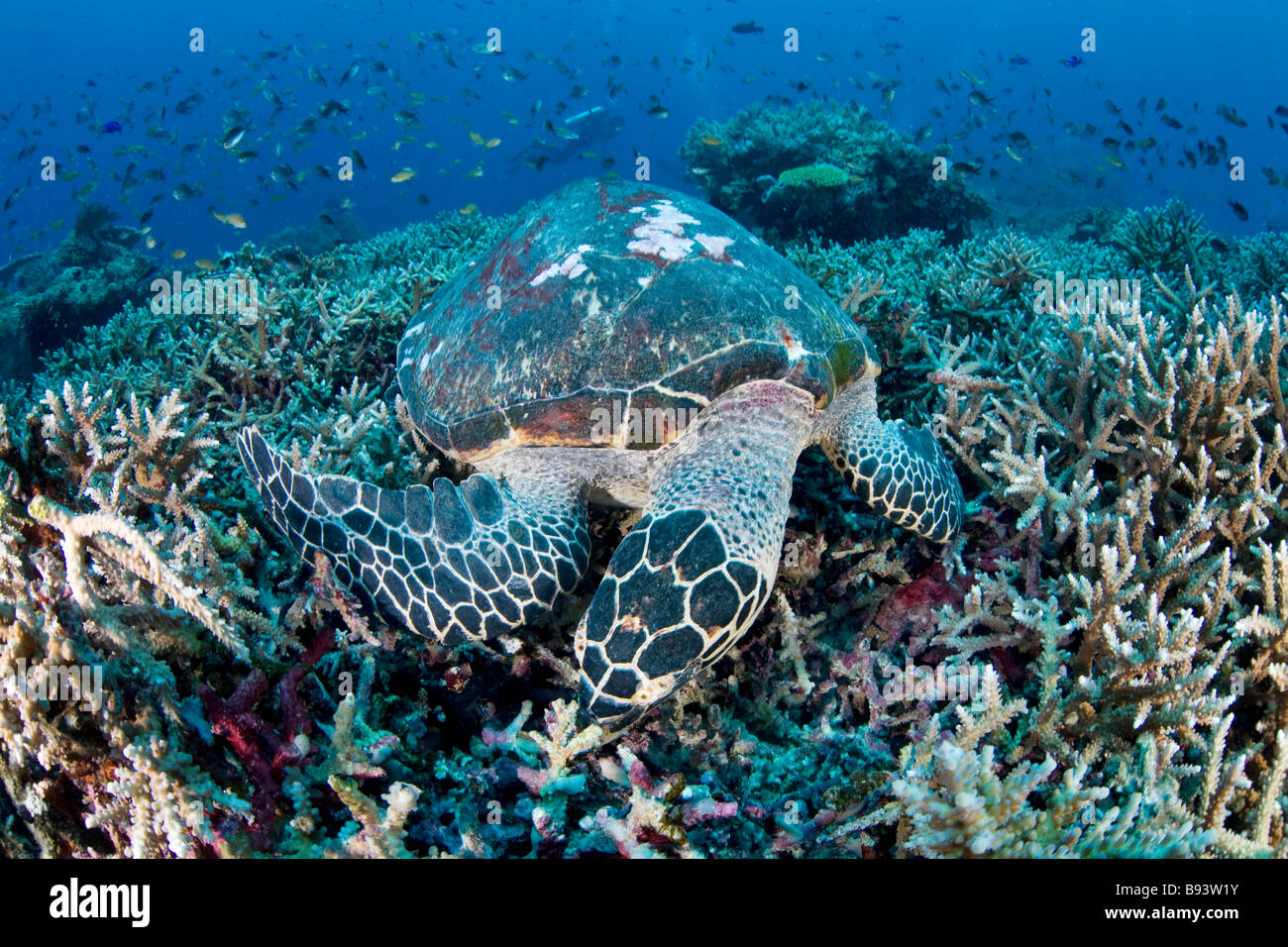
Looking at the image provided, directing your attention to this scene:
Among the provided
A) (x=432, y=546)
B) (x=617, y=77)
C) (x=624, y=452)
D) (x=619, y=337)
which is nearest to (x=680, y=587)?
(x=624, y=452)

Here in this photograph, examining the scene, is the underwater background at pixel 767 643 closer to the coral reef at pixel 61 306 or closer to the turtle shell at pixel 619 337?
the turtle shell at pixel 619 337

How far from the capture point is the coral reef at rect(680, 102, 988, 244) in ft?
33.6

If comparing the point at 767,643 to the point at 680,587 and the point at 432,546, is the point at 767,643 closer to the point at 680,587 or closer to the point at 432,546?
the point at 680,587

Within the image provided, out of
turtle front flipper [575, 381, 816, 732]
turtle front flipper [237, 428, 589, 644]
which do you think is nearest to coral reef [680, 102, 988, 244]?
turtle front flipper [575, 381, 816, 732]

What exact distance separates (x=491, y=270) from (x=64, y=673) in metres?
2.73

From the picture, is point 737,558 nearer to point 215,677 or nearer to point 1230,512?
point 215,677

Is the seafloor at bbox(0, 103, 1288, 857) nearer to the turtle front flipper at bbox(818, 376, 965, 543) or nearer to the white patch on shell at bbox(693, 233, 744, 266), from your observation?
the turtle front flipper at bbox(818, 376, 965, 543)

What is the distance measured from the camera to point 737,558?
217 centimetres

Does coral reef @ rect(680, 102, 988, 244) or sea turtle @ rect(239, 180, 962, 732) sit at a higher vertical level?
coral reef @ rect(680, 102, 988, 244)

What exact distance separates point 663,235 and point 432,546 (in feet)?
6.59

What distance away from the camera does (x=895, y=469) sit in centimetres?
279

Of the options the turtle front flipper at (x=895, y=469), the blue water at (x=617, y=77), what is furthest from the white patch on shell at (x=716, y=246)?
the blue water at (x=617, y=77)

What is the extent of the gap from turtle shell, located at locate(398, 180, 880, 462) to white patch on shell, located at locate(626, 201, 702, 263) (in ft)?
0.03

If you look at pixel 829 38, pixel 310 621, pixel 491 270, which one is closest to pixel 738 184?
pixel 491 270
